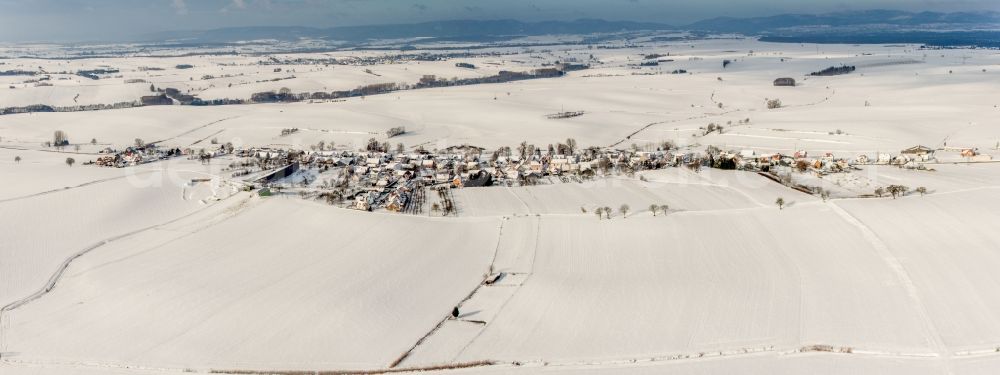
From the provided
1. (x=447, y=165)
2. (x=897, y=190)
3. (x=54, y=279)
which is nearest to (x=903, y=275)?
(x=897, y=190)

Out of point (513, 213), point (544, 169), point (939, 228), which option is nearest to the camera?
point (939, 228)

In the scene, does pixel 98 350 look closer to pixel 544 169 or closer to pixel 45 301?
pixel 45 301

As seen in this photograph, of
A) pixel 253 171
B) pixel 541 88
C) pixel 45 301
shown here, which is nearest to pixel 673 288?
pixel 45 301

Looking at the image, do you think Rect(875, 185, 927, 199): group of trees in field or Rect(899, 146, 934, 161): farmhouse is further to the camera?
Rect(899, 146, 934, 161): farmhouse

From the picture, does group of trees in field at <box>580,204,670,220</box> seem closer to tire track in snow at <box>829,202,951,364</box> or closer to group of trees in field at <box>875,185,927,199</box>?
tire track in snow at <box>829,202,951,364</box>

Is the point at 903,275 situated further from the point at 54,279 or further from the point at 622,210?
the point at 54,279

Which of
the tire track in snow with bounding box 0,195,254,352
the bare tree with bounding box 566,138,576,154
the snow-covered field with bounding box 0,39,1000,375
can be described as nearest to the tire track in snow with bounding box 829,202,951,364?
the snow-covered field with bounding box 0,39,1000,375

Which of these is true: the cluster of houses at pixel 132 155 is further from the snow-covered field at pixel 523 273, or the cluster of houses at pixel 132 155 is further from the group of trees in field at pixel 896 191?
the group of trees in field at pixel 896 191

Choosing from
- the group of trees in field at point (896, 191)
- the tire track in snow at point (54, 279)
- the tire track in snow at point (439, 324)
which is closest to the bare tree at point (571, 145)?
the group of trees in field at point (896, 191)
